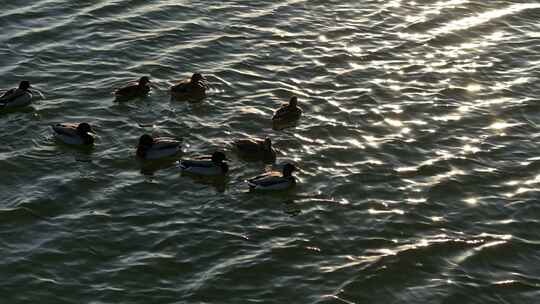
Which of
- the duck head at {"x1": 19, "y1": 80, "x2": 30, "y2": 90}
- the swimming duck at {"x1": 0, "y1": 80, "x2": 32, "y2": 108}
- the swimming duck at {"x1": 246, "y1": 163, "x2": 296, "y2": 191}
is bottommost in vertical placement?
the swimming duck at {"x1": 246, "y1": 163, "x2": 296, "y2": 191}

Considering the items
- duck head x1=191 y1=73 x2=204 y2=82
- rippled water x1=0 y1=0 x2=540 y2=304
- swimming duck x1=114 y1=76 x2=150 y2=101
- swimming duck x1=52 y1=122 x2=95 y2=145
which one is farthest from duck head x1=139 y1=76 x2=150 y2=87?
swimming duck x1=52 y1=122 x2=95 y2=145

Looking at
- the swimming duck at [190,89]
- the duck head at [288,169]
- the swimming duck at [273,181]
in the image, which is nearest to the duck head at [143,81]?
the swimming duck at [190,89]

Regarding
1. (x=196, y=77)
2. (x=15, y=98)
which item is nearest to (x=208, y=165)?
(x=196, y=77)

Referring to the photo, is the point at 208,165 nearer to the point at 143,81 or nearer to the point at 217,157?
the point at 217,157

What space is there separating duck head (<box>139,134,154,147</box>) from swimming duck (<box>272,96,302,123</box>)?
3375 millimetres

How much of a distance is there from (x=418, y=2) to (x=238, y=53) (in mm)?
7749

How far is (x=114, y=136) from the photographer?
20359mm

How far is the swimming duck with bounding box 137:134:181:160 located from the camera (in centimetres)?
1923

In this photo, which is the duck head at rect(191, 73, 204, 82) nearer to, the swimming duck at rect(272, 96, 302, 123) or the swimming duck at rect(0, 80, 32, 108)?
the swimming duck at rect(272, 96, 302, 123)

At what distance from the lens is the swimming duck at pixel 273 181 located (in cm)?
1819

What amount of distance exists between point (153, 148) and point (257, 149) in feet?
7.73

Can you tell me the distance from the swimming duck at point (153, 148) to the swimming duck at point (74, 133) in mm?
1238

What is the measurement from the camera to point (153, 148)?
1925 cm

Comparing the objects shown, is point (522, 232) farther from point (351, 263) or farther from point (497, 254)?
point (351, 263)
